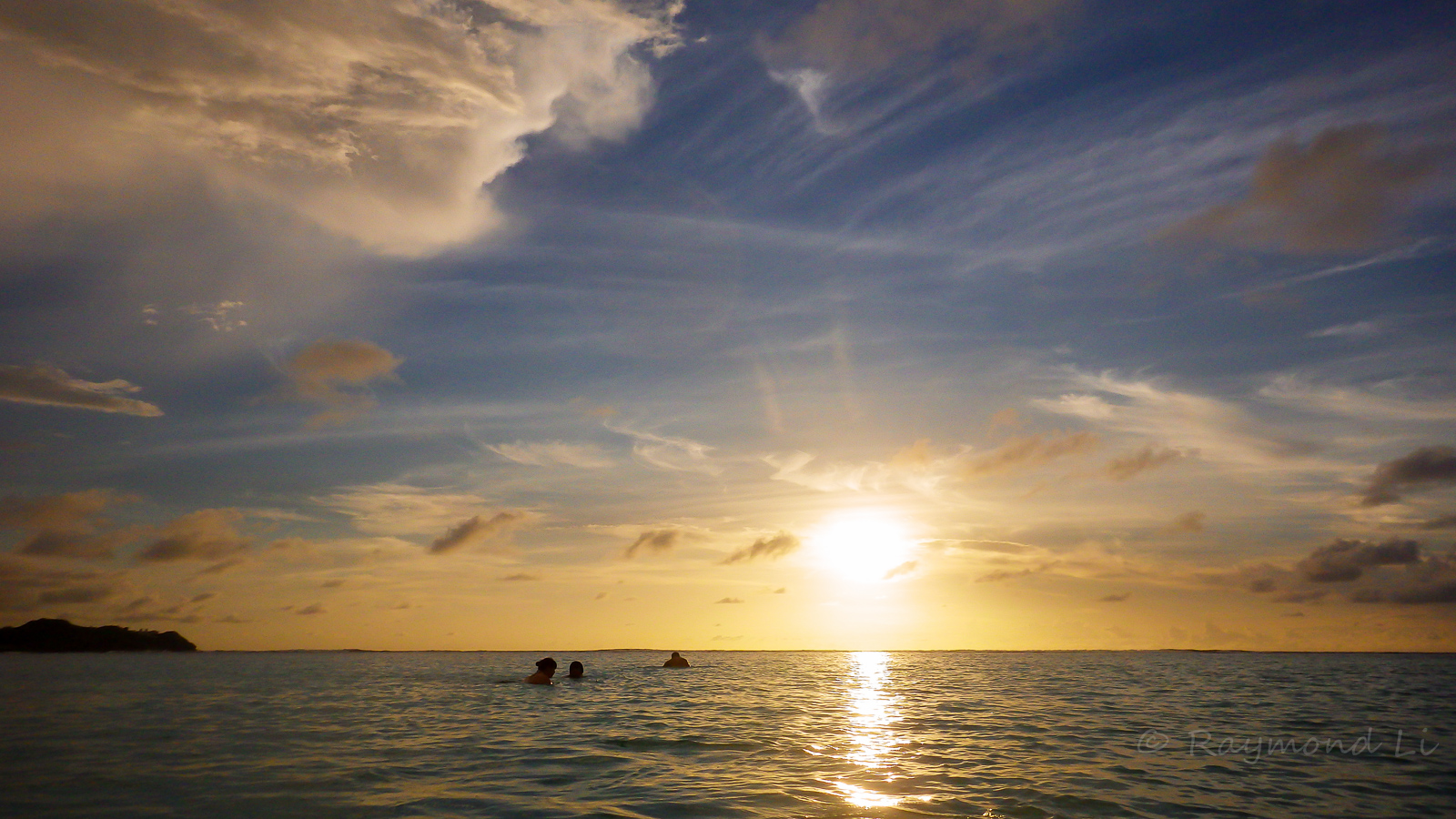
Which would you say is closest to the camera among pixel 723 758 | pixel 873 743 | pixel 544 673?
pixel 723 758

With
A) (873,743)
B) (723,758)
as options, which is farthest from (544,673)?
(723,758)

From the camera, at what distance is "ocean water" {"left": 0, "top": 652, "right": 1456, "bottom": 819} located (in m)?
18.7

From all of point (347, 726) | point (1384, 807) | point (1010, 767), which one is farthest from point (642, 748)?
point (1384, 807)

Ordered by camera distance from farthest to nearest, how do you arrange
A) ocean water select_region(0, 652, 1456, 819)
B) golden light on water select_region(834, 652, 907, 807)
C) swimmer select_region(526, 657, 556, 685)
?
swimmer select_region(526, 657, 556, 685), golden light on water select_region(834, 652, 907, 807), ocean water select_region(0, 652, 1456, 819)

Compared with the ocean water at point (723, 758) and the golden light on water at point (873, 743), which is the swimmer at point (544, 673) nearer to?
the ocean water at point (723, 758)

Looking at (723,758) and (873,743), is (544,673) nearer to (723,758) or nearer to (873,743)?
(873,743)

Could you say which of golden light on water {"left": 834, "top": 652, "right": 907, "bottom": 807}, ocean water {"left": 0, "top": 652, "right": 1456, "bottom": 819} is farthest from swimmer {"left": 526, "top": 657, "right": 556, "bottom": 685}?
golden light on water {"left": 834, "top": 652, "right": 907, "bottom": 807}

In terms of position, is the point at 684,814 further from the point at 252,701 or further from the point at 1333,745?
the point at 252,701

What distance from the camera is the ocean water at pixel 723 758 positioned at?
18.7m

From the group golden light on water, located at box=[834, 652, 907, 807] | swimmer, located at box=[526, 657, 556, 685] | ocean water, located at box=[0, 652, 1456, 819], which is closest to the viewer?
ocean water, located at box=[0, 652, 1456, 819]

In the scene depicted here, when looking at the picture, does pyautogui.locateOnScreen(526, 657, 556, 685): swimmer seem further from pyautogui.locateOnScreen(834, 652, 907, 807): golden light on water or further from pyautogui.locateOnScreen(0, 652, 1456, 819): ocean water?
pyautogui.locateOnScreen(834, 652, 907, 807): golden light on water

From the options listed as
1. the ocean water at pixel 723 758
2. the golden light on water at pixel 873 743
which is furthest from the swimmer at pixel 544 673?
the golden light on water at pixel 873 743

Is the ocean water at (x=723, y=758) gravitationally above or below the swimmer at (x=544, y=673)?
above

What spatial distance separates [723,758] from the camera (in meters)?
25.5
